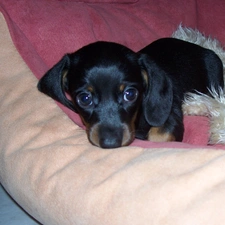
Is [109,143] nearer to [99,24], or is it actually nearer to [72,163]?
[72,163]

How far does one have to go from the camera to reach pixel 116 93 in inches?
69.1

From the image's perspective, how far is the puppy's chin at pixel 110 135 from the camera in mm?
1615

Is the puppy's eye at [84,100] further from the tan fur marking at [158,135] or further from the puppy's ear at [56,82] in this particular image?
the tan fur marking at [158,135]

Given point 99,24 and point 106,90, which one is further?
point 99,24

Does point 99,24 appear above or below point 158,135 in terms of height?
above

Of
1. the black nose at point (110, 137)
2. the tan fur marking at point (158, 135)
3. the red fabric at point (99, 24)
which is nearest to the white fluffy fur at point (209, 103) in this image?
the red fabric at point (99, 24)

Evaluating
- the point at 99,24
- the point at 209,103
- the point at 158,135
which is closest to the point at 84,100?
the point at 158,135

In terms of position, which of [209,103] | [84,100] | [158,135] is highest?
[84,100]

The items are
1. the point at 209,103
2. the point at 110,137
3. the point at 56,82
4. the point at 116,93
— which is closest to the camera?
the point at 110,137

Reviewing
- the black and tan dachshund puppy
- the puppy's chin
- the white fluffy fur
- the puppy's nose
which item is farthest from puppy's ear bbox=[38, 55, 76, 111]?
the white fluffy fur

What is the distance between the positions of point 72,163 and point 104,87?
14.2 inches

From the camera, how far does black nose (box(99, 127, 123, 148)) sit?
1.61 meters

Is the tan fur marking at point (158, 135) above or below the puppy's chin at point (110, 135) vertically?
below

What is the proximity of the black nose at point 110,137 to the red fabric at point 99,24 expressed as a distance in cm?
8
